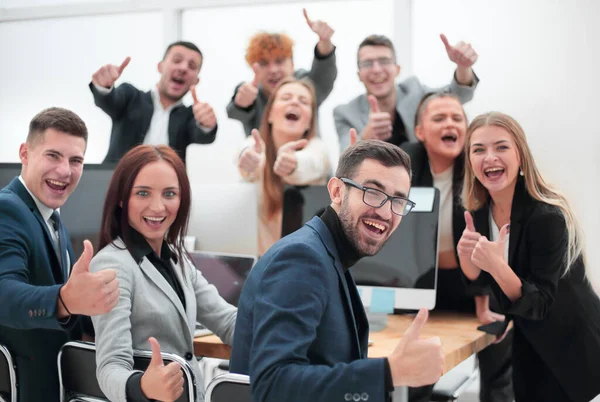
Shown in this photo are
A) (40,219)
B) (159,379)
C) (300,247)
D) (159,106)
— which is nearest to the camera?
(300,247)

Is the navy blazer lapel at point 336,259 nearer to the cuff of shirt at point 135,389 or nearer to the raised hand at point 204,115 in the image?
the cuff of shirt at point 135,389

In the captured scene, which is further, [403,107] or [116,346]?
[403,107]

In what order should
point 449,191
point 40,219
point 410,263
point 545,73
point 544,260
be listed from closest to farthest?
point 40,219, point 544,260, point 410,263, point 449,191, point 545,73

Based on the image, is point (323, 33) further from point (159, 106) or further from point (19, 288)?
point (19, 288)

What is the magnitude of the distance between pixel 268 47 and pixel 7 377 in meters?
2.83

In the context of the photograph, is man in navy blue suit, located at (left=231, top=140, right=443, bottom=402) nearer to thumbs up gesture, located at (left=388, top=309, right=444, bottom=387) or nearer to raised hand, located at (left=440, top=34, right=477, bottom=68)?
thumbs up gesture, located at (left=388, top=309, right=444, bottom=387)

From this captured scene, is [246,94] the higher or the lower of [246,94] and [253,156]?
the higher

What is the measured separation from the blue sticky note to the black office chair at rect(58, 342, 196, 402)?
114 centimetres

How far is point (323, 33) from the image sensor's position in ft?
13.5

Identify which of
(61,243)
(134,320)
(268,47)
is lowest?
(134,320)

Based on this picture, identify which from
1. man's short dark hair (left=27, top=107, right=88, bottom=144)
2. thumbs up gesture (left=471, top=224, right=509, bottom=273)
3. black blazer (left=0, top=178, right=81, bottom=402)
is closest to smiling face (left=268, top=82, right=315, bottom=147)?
thumbs up gesture (left=471, top=224, right=509, bottom=273)

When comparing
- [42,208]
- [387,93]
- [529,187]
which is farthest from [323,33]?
[42,208]

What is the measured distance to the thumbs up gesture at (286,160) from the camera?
11.8 ft

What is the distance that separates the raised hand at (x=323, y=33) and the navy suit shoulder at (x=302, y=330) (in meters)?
2.64
